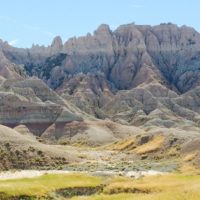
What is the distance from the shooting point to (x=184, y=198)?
4128 cm

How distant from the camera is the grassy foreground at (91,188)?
50219 millimetres

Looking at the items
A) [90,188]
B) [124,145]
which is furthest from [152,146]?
[90,188]

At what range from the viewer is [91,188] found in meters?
61.8

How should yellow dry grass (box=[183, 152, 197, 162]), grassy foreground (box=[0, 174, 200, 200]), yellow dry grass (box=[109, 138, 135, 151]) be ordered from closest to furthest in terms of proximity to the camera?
grassy foreground (box=[0, 174, 200, 200]), yellow dry grass (box=[183, 152, 197, 162]), yellow dry grass (box=[109, 138, 135, 151])

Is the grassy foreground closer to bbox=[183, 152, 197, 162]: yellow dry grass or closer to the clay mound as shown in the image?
the clay mound

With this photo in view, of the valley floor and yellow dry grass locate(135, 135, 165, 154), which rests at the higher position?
the valley floor

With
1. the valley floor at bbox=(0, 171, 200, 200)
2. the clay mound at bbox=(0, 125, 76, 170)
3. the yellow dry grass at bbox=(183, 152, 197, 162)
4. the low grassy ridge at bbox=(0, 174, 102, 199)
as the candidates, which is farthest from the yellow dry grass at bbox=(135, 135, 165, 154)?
the low grassy ridge at bbox=(0, 174, 102, 199)

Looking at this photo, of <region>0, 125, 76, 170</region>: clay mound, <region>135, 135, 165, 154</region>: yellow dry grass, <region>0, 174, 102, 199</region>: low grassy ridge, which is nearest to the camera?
<region>0, 174, 102, 199</region>: low grassy ridge

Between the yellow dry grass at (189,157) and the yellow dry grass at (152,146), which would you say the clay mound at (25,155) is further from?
the yellow dry grass at (152,146)

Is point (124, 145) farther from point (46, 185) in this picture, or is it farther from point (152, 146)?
point (46, 185)

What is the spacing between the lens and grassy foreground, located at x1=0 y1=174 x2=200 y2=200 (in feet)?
165

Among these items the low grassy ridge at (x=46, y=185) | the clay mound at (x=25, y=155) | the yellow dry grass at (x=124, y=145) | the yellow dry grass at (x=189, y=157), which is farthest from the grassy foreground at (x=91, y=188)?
the yellow dry grass at (x=124, y=145)

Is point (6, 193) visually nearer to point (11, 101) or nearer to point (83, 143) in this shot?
point (83, 143)

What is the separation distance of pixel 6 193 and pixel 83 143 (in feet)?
406
